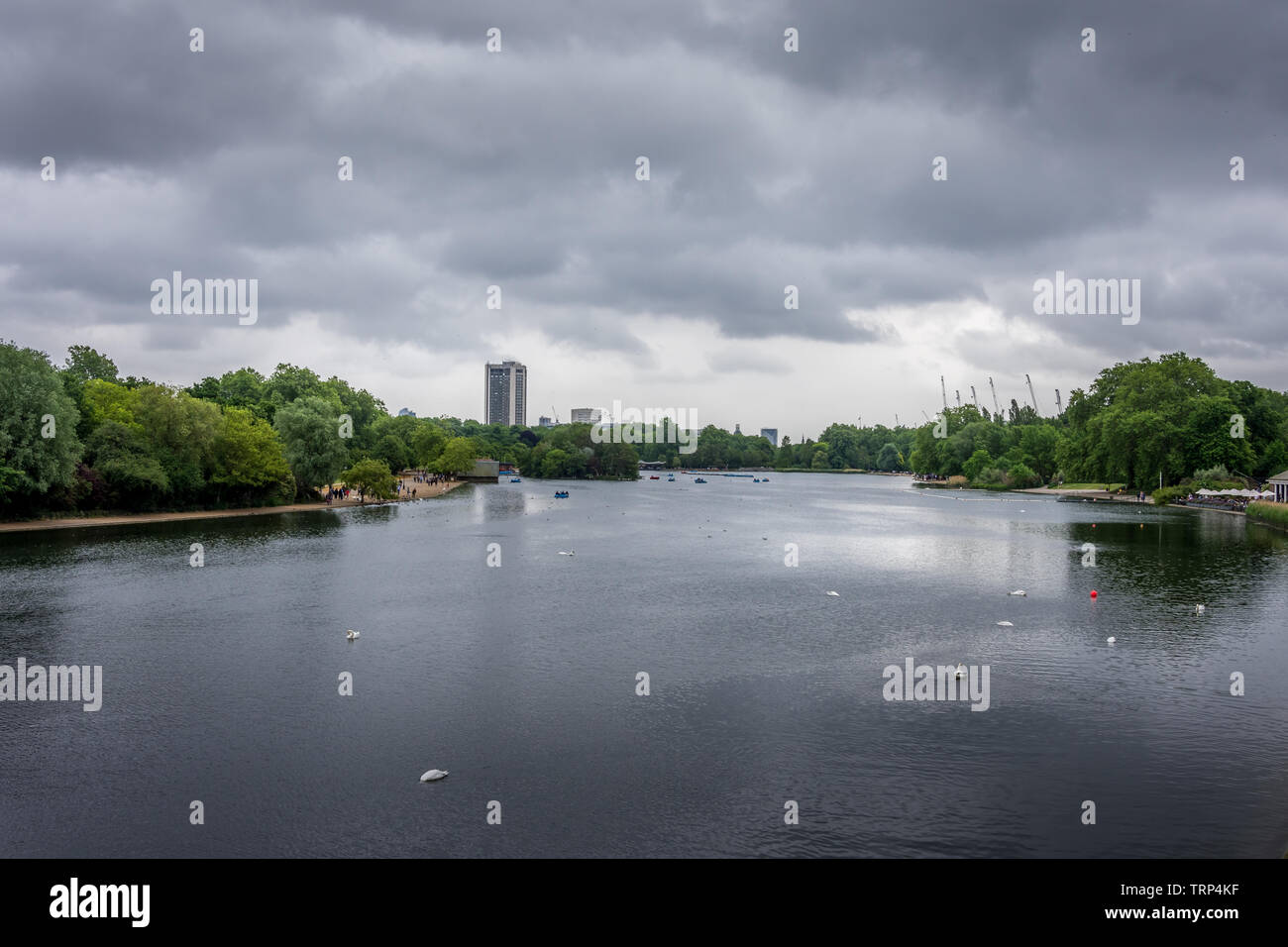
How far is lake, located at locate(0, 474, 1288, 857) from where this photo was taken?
48.5ft

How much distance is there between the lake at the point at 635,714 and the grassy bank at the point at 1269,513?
3762cm

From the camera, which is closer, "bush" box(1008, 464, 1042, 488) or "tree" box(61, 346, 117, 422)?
"tree" box(61, 346, 117, 422)

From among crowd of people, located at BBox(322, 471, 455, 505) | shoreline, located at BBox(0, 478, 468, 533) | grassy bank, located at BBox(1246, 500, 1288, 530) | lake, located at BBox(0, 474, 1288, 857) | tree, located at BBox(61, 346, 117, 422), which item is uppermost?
tree, located at BBox(61, 346, 117, 422)

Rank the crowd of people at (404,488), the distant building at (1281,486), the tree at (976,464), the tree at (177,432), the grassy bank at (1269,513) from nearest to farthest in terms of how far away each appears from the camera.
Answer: the tree at (177,432), the grassy bank at (1269,513), the distant building at (1281,486), the crowd of people at (404,488), the tree at (976,464)

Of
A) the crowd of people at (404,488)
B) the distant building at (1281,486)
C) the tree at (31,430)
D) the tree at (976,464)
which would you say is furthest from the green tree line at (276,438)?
the distant building at (1281,486)

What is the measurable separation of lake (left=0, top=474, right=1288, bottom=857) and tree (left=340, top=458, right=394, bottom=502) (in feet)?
164

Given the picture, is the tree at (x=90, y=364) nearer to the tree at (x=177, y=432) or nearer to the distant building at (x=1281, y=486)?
the tree at (x=177, y=432)

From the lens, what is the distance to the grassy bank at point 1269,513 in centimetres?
7600

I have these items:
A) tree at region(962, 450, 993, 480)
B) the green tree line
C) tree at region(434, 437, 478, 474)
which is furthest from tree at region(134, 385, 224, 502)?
tree at region(962, 450, 993, 480)

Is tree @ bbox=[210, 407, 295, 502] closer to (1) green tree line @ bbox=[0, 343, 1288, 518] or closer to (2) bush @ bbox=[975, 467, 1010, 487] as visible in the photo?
(1) green tree line @ bbox=[0, 343, 1288, 518]

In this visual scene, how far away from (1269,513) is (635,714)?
87028mm

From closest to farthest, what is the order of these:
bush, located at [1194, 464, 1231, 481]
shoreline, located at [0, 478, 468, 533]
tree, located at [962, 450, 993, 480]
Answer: shoreline, located at [0, 478, 468, 533]
bush, located at [1194, 464, 1231, 481]
tree, located at [962, 450, 993, 480]
